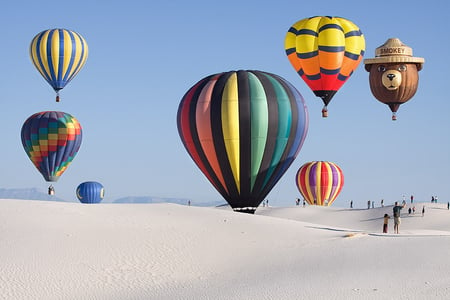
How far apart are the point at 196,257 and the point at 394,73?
1281 inches

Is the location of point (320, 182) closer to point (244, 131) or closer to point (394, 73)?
point (394, 73)

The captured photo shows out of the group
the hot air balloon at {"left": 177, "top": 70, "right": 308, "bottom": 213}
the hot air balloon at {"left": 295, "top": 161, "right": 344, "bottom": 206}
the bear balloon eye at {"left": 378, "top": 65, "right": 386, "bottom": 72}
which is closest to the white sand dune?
the hot air balloon at {"left": 177, "top": 70, "right": 308, "bottom": 213}

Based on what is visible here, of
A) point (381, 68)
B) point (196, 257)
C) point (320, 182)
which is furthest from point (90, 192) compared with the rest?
point (196, 257)

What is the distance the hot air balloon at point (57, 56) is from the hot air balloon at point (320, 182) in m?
20.2

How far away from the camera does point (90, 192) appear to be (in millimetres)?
72688

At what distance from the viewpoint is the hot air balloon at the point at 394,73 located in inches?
2060

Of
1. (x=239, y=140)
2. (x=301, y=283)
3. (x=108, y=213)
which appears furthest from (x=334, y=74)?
(x=301, y=283)

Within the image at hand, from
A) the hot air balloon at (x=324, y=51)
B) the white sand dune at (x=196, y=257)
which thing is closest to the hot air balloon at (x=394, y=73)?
the hot air balloon at (x=324, y=51)

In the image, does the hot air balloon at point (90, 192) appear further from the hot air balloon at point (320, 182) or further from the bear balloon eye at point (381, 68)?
the bear balloon eye at point (381, 68)

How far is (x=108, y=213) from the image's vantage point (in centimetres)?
2762

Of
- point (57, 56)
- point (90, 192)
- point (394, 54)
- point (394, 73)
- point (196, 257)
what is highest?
point (394, 54)

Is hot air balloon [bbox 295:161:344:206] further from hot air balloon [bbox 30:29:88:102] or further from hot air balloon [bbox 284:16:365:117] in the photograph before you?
hot air balloon [bbox 30:29:88:102]

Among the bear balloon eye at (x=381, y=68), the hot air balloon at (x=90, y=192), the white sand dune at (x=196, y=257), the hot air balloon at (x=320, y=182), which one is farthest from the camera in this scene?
the hot air balloon at (x=90, y=192)

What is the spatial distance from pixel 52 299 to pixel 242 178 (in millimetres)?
18898
